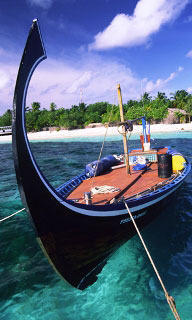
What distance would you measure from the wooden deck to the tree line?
49611 millimetres

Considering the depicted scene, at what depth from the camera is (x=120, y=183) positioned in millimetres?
9852

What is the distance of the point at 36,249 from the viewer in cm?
872

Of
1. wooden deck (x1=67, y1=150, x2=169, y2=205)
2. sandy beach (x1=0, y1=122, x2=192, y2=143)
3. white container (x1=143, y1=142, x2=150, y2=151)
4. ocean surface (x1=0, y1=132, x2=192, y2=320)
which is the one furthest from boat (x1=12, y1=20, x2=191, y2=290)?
sandy beach (x1=0, y1=122, x2=192, y2=143)

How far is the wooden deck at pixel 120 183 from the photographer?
8.29 m

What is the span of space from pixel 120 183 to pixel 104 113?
68.9m

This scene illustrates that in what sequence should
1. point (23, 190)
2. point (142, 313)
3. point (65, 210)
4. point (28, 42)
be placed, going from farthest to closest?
point (142, 313)
point (65, 210)
point (23, 190)
point (28, 42)

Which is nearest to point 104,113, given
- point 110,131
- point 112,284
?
point 110,131

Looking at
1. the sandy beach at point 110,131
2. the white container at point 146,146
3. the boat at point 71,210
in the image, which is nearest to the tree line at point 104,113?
the sandy beach at point 110,131

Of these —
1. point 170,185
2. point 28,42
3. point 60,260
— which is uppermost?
point 28,42

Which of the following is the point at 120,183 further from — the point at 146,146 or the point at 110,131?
the point at 110,131

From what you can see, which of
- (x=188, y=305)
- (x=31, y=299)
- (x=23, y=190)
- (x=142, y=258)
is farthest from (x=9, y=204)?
(x=188, y=305)

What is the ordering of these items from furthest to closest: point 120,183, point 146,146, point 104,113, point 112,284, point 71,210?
1. point 104,113
2. point 146,146
3. point 120,183
4. point 112,284
5. point 71,210

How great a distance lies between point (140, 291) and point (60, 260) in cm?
262

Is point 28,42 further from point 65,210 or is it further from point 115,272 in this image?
point 115,272
